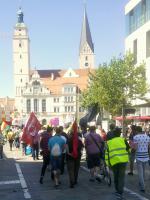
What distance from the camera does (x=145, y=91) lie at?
41.8m

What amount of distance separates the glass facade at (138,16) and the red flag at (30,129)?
2286 cm

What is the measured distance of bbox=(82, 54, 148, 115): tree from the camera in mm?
40781

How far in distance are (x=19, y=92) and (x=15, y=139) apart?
9888 centimetres

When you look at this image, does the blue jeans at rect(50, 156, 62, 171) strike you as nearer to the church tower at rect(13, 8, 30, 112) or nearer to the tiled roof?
the tiled roof

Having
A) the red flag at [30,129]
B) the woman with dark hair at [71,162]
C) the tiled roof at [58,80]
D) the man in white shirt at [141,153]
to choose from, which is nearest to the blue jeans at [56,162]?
the woman with dark hair at [71,162]

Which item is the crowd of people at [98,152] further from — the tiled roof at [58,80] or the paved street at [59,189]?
the tiled roof at [58,80]

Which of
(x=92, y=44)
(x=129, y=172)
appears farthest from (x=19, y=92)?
(x=129, y=172)

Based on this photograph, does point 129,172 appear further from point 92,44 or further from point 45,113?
point 92,44

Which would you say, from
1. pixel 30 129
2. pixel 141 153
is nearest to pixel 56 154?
pixel 141 153

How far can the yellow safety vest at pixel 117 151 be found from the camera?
447 inches

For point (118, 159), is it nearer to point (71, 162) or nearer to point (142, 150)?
point (142, 150)

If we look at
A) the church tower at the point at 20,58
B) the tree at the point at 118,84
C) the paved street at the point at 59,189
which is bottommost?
the paved street at the point at 59,189

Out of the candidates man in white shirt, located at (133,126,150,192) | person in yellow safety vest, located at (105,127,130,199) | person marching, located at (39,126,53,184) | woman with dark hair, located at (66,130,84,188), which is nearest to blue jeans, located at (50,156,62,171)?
woman with dark hair, located at (66,130,84,188)

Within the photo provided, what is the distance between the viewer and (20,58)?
14362 centimetres
